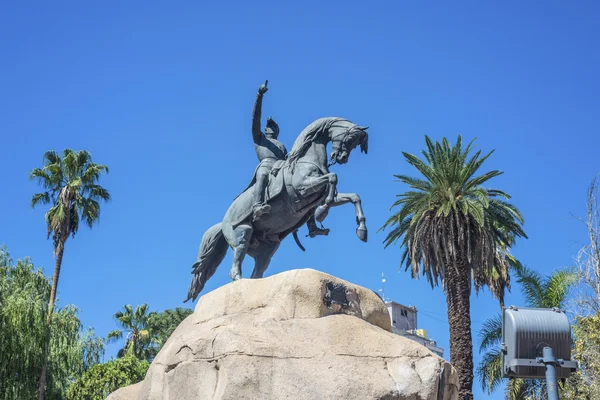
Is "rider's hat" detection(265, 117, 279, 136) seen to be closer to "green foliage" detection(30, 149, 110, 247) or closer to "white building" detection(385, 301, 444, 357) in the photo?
"green foliage" detection(30, 149, 110, 247)

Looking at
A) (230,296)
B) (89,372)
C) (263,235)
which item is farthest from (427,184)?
(230,296)

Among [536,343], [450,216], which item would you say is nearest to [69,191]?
[450,216]

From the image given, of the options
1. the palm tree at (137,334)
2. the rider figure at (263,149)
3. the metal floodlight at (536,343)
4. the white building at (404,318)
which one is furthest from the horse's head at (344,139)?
the white building at (404,318)

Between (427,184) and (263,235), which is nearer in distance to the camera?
(263,235)

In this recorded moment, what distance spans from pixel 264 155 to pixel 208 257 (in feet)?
7.41

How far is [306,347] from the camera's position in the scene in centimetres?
1038

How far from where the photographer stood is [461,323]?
28359 millimetres

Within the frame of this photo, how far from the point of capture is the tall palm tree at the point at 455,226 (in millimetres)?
28656

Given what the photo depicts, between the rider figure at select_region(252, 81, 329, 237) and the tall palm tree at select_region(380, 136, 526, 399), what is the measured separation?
15.3 metres

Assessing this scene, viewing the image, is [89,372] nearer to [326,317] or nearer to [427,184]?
[427,184]

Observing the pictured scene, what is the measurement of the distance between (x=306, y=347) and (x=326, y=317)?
0.63 meters

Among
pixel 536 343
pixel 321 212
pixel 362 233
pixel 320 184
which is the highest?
pixel 320 184

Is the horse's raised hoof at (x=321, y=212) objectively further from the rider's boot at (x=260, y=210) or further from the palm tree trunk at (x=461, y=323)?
the palm tree trunk at (x=461, y=323)

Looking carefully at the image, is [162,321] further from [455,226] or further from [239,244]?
[239,244]
